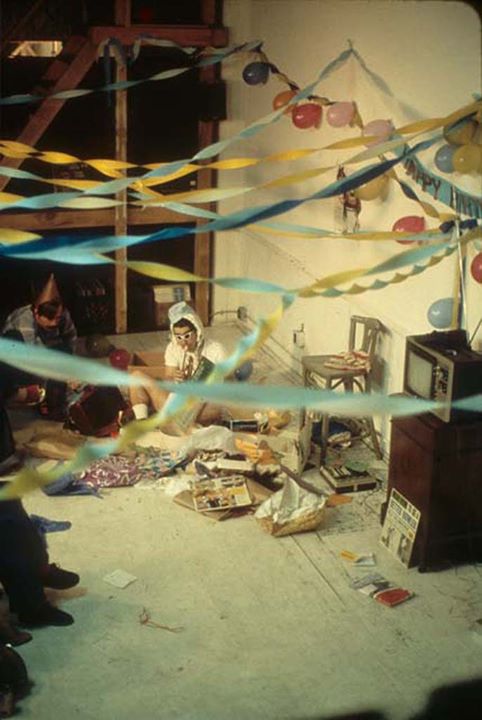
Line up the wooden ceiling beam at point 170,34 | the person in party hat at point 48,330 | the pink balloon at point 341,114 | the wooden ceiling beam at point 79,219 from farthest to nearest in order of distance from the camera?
the wooden ceiling beam at point 79,219, the wooden ceiling beam at point 170,34, the person in party hat at point 48,330, the pink balloon at point 341,114

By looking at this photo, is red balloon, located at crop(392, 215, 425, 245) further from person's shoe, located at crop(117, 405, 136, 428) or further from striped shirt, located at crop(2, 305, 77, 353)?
striped shirt, located at crop(2, 305, 77, 353)

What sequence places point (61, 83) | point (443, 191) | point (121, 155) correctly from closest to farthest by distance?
point (443, 191)
point (61, 83)
point (121, 155)

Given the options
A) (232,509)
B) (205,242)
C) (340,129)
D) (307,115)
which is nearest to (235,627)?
(232,509)

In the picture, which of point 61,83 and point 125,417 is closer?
point 125,417

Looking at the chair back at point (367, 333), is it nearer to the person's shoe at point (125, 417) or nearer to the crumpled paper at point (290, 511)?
the crumpled paper at point (290, 511)

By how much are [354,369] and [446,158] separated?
183 cm

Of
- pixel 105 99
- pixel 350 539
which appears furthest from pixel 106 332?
pixel 350 539

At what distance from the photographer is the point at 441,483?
5.11m

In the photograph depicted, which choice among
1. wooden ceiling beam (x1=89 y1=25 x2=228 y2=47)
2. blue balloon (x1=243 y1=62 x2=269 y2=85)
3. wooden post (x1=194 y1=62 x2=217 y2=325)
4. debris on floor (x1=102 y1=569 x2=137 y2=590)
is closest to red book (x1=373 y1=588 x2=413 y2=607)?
debris on floor (x1=102 y1=569 x2=137 y2=590)

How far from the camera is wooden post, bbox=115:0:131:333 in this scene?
825cm

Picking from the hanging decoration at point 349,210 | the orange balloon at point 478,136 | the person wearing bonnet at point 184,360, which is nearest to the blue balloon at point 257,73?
the hanging decoration at point 349,210

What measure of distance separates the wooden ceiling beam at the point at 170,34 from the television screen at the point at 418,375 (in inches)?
182

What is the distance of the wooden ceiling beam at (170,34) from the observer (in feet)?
26.7

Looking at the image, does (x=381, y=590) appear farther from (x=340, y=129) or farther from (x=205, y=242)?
(x=205, y=242)
